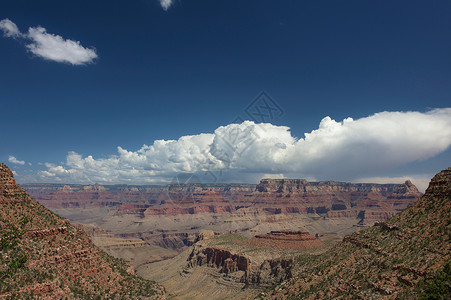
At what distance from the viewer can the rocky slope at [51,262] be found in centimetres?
5496

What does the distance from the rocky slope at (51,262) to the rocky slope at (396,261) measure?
40.1m

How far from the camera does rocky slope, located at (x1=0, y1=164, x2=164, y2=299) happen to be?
54956mm

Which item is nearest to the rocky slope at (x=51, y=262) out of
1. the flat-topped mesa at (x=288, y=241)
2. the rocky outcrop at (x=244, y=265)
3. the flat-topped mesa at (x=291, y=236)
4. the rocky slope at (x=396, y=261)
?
the rocky slope at (x=396, y=261)

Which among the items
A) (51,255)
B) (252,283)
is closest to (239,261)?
(252,283)

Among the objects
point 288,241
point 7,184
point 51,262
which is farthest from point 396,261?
point 288,241

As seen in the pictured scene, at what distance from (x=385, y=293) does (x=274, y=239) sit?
13196cm

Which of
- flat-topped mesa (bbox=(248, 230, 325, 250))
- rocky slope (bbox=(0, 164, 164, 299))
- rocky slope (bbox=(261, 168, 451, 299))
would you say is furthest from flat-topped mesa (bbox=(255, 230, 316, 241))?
rocky slope (bbox=(0, 164, 164, 299))

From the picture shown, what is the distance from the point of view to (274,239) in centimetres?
17975

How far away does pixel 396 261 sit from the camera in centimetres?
5719

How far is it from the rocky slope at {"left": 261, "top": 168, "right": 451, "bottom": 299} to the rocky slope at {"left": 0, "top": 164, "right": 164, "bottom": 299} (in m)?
40.1

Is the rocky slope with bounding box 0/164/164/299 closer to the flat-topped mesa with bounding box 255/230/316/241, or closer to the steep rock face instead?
the steep rock face

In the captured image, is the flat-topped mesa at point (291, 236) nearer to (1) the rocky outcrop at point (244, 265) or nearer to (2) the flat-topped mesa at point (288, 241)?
(2) the flat-topped mesa at point (288, 241)

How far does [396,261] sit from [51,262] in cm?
6858

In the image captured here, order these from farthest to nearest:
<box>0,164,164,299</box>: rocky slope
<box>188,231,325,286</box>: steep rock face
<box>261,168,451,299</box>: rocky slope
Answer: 1. <box>188,231,325,286</box>: steep rock face
2. <box>0,164,164,299</box>: rocky slope
3. <box>261,168,451,299</box>: rocky slope
